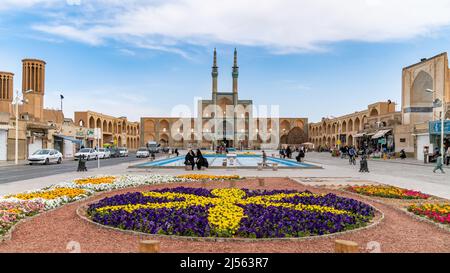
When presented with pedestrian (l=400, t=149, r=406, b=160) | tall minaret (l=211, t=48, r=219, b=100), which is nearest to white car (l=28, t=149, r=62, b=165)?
pedestrian (l=400, t=149, r=406, b=160)

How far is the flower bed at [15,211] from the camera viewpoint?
6377 millimetres

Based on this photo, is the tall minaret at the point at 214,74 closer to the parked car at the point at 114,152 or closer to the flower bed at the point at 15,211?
the parked car at the point at 114,152

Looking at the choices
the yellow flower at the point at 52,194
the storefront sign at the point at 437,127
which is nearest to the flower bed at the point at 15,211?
the yellow flower at the point at 52,194

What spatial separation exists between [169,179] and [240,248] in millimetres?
9620

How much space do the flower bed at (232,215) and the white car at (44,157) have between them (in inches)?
825

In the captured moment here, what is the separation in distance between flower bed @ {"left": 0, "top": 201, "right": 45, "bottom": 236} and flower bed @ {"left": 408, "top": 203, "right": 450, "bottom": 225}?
7.42 meters

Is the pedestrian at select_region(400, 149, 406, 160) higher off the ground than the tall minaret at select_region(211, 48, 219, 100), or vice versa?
the tall minaret at select_region(211, 48, 219, 100)

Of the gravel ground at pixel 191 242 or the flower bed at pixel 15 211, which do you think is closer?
the gravel ground at pixel 191 242

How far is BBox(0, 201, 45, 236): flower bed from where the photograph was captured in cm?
638

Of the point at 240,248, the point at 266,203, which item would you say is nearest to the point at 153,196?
the point at 266,203

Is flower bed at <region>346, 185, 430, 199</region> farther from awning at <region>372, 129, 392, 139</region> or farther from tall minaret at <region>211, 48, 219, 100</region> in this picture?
tall minaret at <region>211, 48, 219, 100</region>

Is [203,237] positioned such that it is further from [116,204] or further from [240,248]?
[116,204]

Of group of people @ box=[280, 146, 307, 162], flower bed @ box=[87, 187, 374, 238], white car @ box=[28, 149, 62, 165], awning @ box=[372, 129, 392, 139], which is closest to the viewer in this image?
flower bed @ box=[87, 187, 374, 238]
